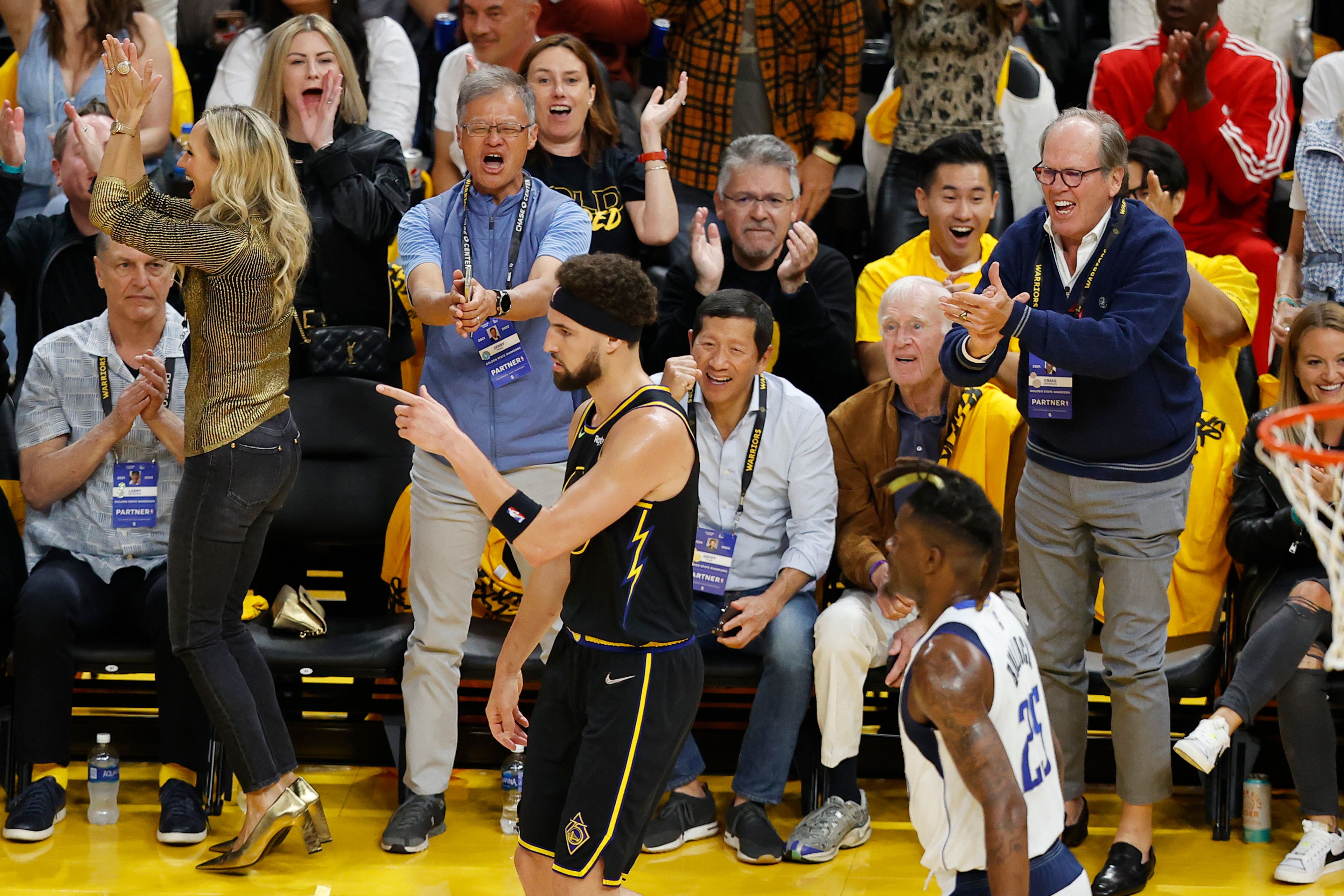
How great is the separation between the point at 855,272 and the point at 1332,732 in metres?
2.85

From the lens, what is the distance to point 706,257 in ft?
18.1

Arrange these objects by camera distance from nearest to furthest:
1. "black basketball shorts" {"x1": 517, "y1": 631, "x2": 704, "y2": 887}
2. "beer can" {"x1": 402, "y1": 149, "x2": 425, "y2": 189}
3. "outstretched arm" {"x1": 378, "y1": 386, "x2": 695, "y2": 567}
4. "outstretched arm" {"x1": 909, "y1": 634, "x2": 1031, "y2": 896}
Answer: "outstretched arm" {"x1": 909, "y1": 634, "x2": 1031, "y2": 896}
"outstretched arm" {"x1": 378, "y1": 386, "x2": 695, "y2": 567}
"black basketball shorts" {"x1": 517, "y1": 631, "x2": 704, "y2": 887}
"beer can" {"x1": 402, "y1": 149, "x2": 425, "y2": 189}

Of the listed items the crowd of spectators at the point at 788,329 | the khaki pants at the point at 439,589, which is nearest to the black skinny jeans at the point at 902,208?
the crowd of spectators at the point at 788,329

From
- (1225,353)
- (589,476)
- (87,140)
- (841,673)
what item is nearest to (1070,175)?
(1225,353)

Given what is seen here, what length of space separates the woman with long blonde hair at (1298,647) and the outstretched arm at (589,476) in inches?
81.1

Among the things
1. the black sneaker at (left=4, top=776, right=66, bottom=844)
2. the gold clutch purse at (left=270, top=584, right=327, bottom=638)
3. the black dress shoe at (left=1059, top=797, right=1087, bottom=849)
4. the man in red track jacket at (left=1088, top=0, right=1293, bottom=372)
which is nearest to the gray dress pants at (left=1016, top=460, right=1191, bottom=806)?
the black dress shoe at (left=1059, top=797, right=1087, bottom=849)

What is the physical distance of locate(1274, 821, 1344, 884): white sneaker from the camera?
15.0ft

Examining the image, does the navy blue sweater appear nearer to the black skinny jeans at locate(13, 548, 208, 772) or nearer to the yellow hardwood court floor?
the yellow hardwood court floor

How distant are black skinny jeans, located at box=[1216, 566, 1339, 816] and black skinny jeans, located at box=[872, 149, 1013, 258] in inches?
79.9

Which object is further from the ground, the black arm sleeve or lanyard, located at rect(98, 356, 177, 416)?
the black arm sleeve

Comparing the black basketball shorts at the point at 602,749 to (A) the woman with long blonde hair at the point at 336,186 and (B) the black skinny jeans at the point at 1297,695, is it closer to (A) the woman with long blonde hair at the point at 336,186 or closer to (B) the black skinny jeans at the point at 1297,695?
(B) the black skinny jeans at the point at 1297,695

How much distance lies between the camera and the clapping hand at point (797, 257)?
5434mm

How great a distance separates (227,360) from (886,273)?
2.41 meters

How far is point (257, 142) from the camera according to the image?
4.41m
